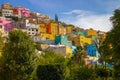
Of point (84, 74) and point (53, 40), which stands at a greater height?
point (53, 40)

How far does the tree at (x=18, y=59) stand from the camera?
124ft

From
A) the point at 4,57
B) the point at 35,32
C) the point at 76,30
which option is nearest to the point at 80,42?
the point at 35,32

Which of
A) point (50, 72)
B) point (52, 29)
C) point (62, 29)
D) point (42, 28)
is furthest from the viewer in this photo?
point (62, 29)

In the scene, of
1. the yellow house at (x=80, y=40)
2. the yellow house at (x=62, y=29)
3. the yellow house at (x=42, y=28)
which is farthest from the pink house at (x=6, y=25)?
the yellow house at (x=62, y=29)

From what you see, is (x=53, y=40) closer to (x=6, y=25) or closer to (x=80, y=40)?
(x=80, y=40)

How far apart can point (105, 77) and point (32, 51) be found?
2072 centimetres

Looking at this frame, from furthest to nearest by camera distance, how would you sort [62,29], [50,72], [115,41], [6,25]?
1. [62,29]
2. [6,25]
3. [50,72]
4. [115,41]

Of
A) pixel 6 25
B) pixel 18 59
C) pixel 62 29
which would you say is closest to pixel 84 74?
pixel 18 59

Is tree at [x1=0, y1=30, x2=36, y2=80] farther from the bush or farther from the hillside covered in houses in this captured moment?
the bush

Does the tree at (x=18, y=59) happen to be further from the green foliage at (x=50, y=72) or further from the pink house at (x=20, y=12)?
the pink house at (x=20, y=12)

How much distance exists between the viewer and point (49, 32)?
513 ft

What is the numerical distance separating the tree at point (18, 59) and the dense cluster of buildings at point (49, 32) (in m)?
65.9

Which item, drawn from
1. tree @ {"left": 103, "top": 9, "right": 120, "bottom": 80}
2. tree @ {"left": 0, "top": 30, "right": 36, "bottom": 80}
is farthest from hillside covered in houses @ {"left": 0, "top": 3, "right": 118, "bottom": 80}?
tree @ {"left": 103, "top": 9, "right": 120, "bottom": 80}

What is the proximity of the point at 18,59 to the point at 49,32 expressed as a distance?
119 meters
